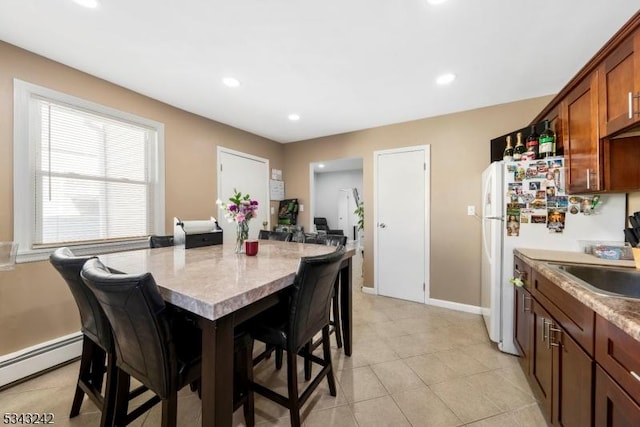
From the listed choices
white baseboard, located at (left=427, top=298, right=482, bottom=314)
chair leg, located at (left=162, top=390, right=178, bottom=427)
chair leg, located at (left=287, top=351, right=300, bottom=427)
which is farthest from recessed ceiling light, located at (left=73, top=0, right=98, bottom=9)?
white baseboard, located at (left=427, top=298, right=482, bottom=314)

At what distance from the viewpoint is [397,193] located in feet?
11.1

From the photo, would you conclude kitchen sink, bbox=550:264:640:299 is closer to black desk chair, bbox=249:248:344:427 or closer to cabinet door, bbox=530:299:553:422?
cabinet door, bbox=530:299:553:422

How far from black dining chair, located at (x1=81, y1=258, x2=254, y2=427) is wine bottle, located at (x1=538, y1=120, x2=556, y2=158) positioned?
248 cm

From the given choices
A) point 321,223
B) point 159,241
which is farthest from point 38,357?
point 321,223

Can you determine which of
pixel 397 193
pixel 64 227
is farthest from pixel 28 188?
pixel 397 193

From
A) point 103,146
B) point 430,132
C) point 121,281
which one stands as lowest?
point 121,281

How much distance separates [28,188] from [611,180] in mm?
3858

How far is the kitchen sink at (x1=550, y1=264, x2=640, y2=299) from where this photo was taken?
1.31 meters

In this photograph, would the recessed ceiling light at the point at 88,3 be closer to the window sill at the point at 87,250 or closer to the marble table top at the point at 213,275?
the marble table top at the point at 213,275

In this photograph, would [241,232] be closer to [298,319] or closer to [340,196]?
[298,319]

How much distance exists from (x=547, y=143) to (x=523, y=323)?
4.44ft

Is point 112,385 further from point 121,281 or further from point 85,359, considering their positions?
point 121,281

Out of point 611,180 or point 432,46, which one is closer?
point 611,180

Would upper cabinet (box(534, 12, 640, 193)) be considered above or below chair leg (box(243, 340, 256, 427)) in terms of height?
Result: above
